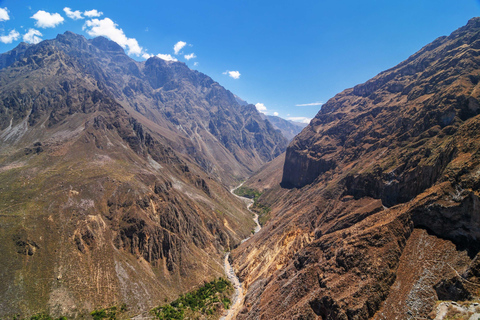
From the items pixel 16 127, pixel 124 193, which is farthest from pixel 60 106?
pixel 124 193

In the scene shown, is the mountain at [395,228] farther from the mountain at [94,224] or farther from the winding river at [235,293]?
the mountain at [94,224]

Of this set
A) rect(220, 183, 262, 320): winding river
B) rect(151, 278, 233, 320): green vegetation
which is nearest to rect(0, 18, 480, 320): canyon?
rect(220, 183, 262, 320): winding river

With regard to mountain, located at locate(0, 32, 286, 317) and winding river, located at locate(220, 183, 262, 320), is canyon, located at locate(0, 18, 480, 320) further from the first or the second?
winding river, located at locate(220, 183, 262, 320)


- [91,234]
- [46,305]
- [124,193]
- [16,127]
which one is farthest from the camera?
[16,127]

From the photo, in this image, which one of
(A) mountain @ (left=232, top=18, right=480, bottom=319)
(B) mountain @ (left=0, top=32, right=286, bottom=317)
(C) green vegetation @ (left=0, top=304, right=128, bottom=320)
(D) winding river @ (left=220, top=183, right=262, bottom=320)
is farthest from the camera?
(D) winding river @ (left=220, top=183, right=262, bottom=320)

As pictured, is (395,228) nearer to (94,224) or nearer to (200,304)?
(200,304)

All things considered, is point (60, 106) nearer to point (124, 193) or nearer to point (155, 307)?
point (124, 193)

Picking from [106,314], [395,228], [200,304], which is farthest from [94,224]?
[395,228]
